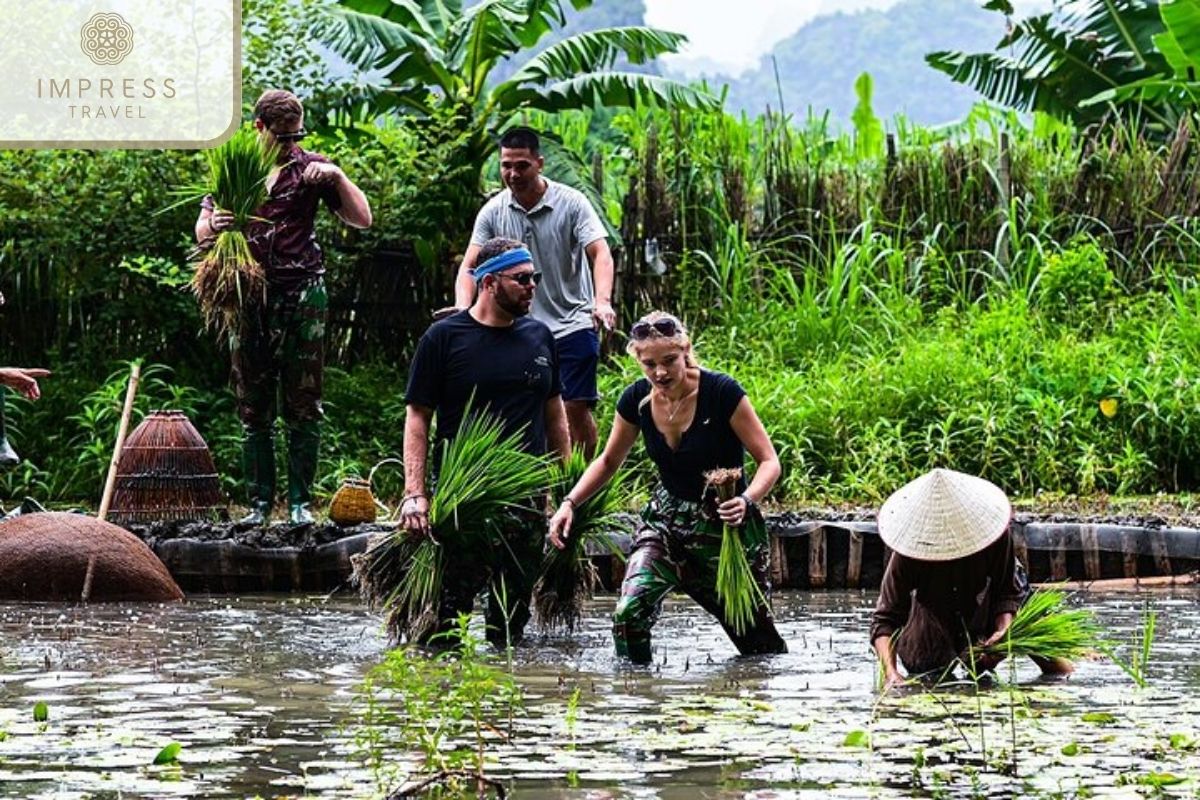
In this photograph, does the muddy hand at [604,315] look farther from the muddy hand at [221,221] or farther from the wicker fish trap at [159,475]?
the wicker fish trap at [159,475]

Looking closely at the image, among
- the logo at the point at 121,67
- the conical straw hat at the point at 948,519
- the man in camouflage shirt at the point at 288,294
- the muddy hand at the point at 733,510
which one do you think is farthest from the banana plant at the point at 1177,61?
the conical straw hat at the point at 948,519

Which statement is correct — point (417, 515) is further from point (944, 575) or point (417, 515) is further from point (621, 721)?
point (944, 575)

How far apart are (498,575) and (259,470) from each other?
3.21 meters

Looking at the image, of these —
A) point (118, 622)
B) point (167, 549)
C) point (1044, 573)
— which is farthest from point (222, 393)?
point (1044, 573)

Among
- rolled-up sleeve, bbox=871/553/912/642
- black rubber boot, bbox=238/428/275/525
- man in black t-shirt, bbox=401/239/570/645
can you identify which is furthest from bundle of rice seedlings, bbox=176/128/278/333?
rolled-up sleeve, bbox=871/553/912/642

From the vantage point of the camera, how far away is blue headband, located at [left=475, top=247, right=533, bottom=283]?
26.9ft

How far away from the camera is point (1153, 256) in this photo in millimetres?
15672

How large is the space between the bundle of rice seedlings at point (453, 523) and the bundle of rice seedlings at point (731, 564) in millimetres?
840

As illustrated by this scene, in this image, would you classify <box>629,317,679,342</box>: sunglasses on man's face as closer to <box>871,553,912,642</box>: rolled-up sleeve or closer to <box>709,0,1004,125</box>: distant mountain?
<box>871,553,912,642</box>: rolled-up sleeve

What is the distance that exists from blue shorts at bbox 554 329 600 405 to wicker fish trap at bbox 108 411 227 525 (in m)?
3.10

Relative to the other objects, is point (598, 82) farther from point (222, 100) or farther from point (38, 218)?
point (38, 218)

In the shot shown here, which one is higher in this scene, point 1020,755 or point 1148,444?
point 1148,444

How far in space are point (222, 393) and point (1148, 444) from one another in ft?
21.0

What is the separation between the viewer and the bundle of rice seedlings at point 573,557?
866cm
